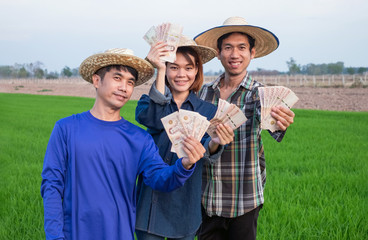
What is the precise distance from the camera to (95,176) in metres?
1.75

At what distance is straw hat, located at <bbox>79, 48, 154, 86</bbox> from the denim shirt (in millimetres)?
132

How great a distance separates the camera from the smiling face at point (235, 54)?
2303mm

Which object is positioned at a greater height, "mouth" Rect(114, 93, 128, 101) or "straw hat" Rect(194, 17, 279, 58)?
"straw hat" Rect(194, 17, 279, 58)

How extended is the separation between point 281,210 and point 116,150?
8.51ft

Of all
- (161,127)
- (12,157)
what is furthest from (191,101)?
(12,157)

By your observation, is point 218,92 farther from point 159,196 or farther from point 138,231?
point 138,231

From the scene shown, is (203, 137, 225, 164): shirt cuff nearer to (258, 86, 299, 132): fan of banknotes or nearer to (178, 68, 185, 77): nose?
(258, 86, 299, 132): fan of banknotes

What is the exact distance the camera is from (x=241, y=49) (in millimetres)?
2357

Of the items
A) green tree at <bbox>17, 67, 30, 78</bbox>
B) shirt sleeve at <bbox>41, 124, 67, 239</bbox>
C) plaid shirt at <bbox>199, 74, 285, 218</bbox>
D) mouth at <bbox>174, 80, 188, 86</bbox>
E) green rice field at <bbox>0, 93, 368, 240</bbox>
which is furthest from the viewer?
green tree at <bbox>17, 67, 30, 78</bbox>

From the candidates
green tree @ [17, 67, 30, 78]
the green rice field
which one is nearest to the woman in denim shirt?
the green rice field

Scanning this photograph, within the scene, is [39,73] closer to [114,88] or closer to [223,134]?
[114,88]

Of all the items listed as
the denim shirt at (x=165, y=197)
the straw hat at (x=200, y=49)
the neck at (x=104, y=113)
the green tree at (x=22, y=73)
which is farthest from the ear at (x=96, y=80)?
the green tree at (x=22, y=73)

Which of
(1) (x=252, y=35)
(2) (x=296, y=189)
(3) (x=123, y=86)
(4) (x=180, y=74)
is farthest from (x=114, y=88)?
(2) (x=296, y=189)

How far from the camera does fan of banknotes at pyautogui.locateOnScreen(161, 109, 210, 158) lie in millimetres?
1760
